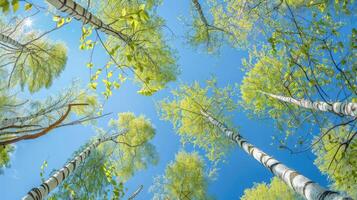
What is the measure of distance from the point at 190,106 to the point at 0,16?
6.79 metres

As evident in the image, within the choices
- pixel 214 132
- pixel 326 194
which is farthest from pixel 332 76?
pixel 214 132

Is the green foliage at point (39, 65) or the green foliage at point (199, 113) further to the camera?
the green foliage at point (199, 113)

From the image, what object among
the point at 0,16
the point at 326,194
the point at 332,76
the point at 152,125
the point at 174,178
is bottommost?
Result: the point at 326,194

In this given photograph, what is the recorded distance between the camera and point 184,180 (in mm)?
11391

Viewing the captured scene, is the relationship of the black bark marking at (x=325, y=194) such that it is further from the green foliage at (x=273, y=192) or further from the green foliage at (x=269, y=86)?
the green foliage at (x=273, y=192)

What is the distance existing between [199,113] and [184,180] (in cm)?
248

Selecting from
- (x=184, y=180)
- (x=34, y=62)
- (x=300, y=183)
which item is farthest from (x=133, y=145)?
(x=300, y=183)

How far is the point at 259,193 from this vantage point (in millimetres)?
12656

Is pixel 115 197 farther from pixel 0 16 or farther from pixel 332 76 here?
pixel 0 16

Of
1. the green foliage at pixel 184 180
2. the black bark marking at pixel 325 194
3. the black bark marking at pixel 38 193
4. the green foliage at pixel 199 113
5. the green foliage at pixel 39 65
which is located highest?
the green foliage at pixel 39 65

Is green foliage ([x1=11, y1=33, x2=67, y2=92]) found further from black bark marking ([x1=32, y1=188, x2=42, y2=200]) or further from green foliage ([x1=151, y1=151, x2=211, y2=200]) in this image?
black bark marking ([x1=32, y1=188, x2=42, y2=200])

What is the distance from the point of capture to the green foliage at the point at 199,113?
11.6 meters

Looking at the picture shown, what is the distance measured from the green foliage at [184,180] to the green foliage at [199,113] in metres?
0.59

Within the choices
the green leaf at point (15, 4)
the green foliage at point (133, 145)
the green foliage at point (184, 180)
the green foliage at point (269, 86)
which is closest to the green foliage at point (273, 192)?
the green foliage at point (184, 180)
